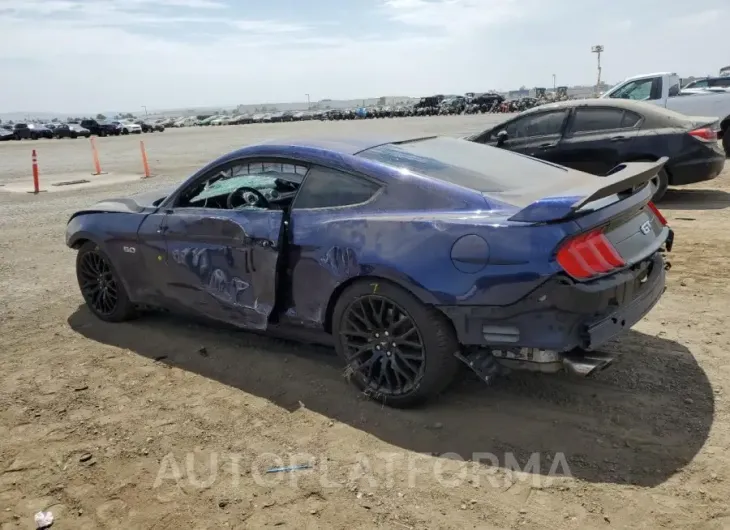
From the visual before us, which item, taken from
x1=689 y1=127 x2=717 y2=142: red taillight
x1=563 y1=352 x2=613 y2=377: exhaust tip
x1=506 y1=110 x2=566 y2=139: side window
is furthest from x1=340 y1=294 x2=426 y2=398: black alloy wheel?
x1=689 y1=127 x2=717 y2=142: red taillight

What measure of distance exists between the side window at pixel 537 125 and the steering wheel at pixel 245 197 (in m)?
5.96

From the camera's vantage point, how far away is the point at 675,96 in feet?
45.0

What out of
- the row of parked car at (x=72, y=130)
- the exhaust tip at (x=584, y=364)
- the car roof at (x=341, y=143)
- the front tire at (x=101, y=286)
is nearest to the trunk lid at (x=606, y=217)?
the exhaust tip at (x=584, y=364)

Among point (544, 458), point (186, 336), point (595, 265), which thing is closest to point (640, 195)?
point (595, 265)

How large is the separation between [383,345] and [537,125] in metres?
6.65

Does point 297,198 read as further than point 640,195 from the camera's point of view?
Yes

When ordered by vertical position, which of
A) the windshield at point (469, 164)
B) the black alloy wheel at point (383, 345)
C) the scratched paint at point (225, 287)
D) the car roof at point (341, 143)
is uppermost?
the car roof at point (341, 143)

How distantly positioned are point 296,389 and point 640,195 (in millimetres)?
2422

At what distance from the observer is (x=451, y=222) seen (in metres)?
3.23

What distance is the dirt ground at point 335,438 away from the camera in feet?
9.01

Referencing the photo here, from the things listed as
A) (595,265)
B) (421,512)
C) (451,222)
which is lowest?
(421,512)

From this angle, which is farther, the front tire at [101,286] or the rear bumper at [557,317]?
the front tire at [101,286]

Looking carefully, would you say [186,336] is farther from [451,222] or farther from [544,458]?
[544,458]

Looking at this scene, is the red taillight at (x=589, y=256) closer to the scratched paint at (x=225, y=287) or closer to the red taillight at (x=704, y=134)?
the scratched paint at (x=225, y=287)
